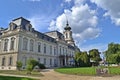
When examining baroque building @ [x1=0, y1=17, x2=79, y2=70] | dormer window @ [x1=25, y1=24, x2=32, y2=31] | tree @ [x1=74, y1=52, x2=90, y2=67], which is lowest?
tree @ [x1=74, y1=52, x2=90, y2=67]

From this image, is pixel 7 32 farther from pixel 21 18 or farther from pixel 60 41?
pixel 60 41

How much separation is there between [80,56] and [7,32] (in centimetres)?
2449

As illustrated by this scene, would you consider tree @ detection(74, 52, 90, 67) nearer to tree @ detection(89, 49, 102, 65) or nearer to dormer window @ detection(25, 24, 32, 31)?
tree @ detection(89, 49, 102, 65)

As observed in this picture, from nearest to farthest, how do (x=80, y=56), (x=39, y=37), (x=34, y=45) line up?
(x=34, y=45) → (x=39, y=37) → (x=80, y=56)

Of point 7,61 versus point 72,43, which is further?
point 72,43

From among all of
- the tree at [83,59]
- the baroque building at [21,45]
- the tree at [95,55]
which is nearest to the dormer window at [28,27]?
the baroque building at [21,45]

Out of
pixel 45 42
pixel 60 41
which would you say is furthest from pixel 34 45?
pixel 60 41

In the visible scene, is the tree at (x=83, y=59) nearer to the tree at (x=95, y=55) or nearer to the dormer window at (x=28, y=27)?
the tree at (x=95, y=55)

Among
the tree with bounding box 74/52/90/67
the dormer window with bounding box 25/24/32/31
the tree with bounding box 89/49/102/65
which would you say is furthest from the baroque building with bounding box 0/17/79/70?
the tree with bounding box 89/49/102/65

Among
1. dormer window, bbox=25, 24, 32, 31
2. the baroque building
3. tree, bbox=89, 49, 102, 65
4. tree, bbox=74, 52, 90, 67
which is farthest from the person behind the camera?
Answer: tree, bbox=89, 49, 102, 65

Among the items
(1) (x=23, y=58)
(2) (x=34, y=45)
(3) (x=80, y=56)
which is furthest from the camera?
(3) (x=80, y=56)

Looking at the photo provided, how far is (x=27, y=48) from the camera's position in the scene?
44.3m

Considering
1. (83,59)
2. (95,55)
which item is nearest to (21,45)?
(83,59)

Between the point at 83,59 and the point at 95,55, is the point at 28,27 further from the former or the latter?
the point at 95,55
